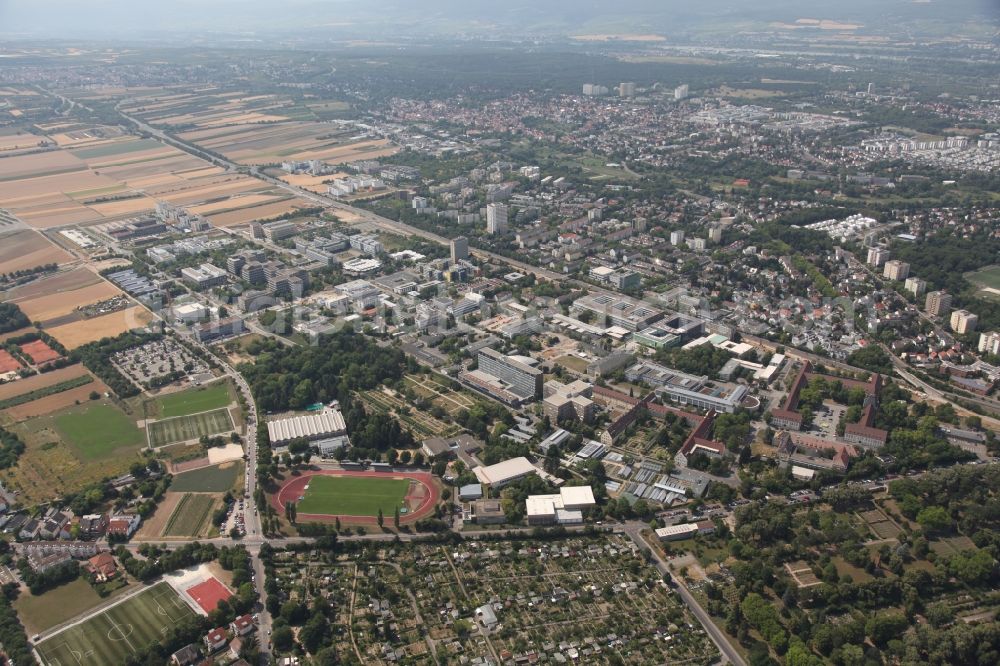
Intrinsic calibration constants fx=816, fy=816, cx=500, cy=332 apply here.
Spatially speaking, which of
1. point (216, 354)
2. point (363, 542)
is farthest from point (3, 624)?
point (216, 354)

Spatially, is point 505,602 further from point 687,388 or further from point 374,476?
point 687,388

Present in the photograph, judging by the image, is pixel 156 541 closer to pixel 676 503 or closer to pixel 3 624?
pixel 3 624

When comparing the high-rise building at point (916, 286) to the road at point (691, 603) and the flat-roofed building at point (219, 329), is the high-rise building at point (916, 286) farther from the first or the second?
the flat-roofed building at point (219, 329)

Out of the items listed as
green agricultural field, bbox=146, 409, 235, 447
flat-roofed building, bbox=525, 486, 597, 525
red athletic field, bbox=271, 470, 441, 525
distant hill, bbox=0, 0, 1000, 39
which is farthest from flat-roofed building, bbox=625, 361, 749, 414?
distant hill, bbox=0, 0, 1000, 39

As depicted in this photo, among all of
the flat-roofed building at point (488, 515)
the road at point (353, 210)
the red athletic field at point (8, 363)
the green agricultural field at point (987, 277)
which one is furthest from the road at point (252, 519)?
the green agricultural field at point (987, 277)

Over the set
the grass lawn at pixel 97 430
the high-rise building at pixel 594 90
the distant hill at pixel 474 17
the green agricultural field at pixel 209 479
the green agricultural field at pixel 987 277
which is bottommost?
the green agricultural field at pixel 209 479

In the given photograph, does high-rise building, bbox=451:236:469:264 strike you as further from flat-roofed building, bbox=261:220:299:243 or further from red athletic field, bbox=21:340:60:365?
red athletic field, bbox=21:340:60:365
